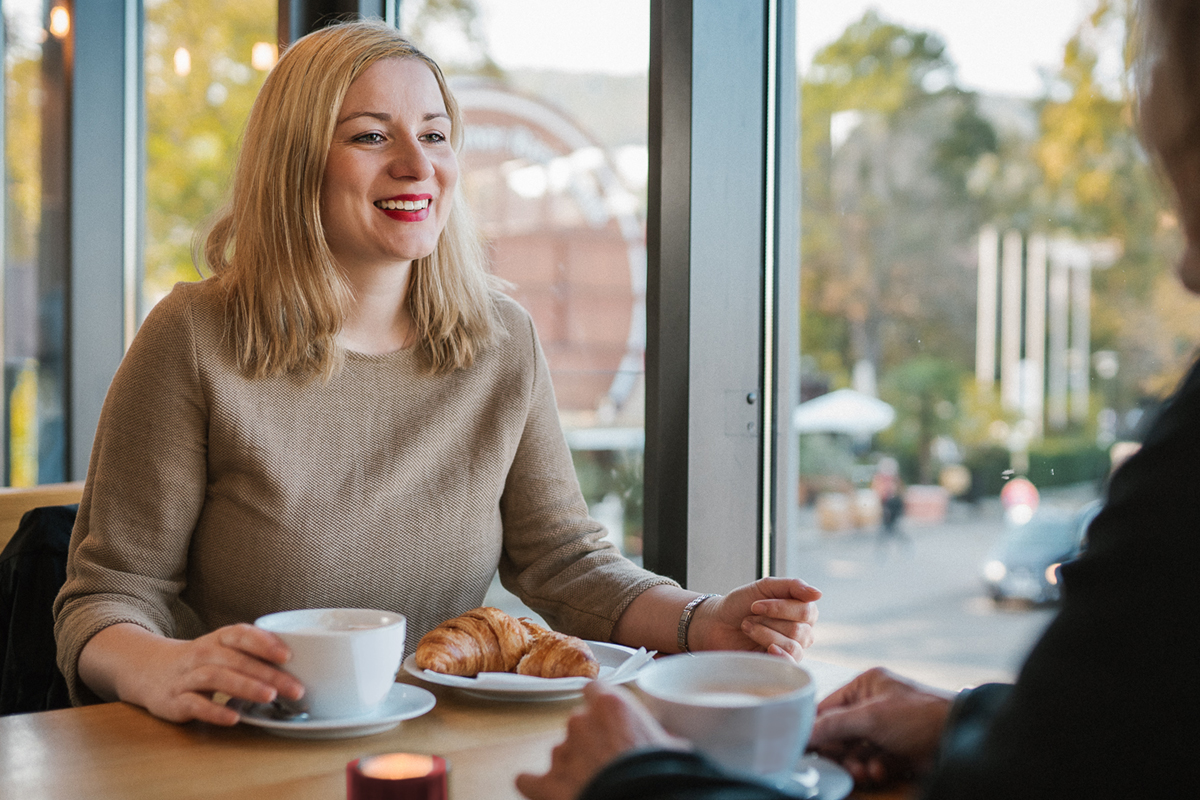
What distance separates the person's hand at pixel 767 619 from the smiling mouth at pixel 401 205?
66cm

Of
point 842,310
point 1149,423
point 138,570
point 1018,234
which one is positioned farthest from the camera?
point 842,310

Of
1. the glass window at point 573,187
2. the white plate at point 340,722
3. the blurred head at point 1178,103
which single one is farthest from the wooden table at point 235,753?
the glass window at point 573,187

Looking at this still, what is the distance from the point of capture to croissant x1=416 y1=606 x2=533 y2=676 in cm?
102

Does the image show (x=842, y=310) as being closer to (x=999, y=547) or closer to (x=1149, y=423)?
(x=999, y=547)

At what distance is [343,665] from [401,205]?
0.73m

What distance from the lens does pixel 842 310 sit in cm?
168

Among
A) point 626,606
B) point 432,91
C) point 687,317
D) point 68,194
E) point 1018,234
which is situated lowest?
point 626,606

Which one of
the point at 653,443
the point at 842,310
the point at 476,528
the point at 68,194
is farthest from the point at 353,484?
the point at 68,194

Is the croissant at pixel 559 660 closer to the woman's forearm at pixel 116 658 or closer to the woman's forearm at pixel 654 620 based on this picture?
the woman's forearm at pixel 654 620

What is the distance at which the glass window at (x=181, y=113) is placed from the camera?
11.9ft

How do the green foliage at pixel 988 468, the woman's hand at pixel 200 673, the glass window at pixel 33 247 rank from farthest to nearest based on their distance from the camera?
the glass window at pixel 33 247
the green foliage at pixel 988 468
the woman's hand at pixel 200 673

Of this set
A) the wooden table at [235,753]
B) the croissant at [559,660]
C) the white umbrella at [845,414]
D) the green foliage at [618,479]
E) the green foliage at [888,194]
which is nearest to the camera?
the wooden table at [235,753]

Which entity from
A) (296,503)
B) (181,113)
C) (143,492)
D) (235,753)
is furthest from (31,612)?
(181,113)

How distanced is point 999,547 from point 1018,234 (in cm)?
44
